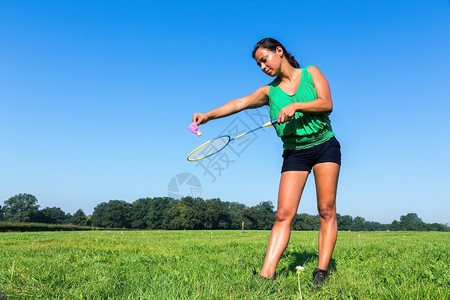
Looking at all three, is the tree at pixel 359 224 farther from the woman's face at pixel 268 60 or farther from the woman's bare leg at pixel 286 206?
the woman's face at pixel 268 60

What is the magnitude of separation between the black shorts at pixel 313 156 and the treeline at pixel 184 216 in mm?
80415

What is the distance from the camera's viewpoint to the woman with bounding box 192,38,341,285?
3.53m

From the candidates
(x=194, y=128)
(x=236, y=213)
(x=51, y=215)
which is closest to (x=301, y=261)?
(x=194, y=128)

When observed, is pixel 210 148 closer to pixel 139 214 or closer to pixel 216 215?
pixel 216 215

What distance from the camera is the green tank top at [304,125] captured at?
3.53 meters

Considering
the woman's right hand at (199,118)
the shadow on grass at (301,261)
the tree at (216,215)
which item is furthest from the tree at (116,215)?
the woman's right hand at (199,118)

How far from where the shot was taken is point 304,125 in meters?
3.54

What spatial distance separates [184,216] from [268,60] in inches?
3328

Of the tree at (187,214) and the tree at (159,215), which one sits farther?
the tree at (159,215)

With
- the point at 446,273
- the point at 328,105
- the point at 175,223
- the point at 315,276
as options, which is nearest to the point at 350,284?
the point at 315,276

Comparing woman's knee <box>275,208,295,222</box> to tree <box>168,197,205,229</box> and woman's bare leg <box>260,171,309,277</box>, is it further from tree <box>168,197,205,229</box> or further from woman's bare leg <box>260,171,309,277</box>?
tree <box>168,197,205,229</box>

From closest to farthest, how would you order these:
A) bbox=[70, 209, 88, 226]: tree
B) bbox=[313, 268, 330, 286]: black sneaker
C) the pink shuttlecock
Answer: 1. bbox=[313, 268, 330, 286]: black sneaker
2. the pink shuttlecock
3. bbox=[70, 209, 88, 226]: tree

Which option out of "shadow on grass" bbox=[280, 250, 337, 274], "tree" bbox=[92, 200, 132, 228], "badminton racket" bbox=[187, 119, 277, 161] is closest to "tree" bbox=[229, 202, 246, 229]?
"tree" bbox=[92, 200, 132, 228]

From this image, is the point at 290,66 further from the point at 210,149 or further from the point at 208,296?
the point at 208,296
